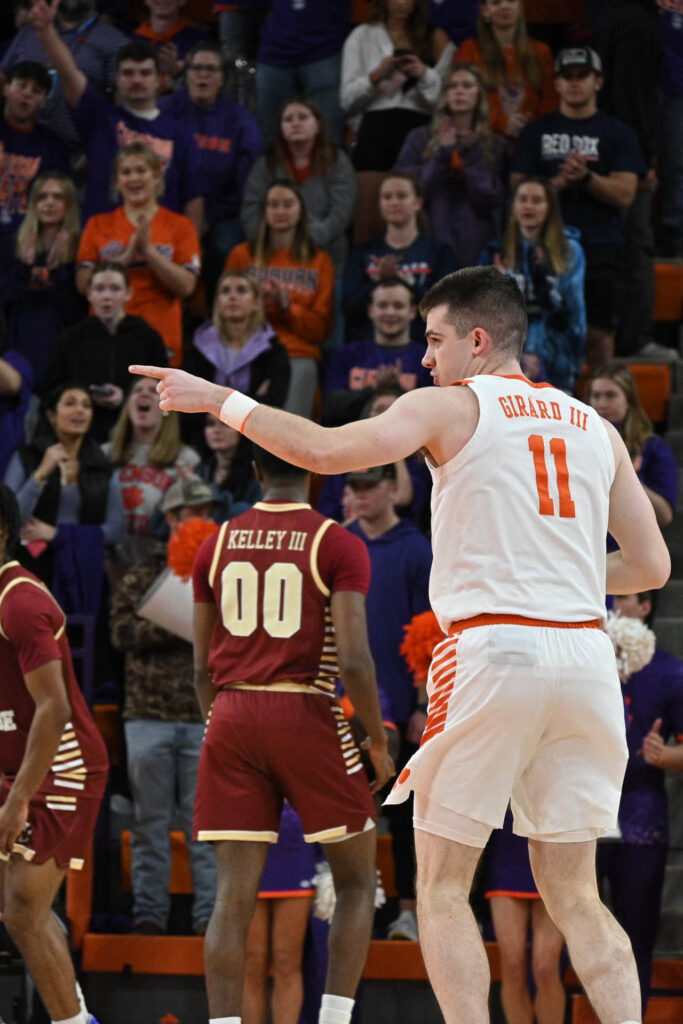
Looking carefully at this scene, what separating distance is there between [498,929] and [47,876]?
2039 millimetres

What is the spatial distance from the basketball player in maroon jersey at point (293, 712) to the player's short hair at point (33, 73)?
6.08 m

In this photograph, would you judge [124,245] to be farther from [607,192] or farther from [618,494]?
[618,494]

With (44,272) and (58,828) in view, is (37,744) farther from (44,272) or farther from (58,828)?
(44,272)

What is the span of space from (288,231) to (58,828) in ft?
17.6

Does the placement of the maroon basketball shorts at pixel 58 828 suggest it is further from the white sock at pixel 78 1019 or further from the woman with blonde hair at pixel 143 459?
the woman with blonde hair at pixel 143 459

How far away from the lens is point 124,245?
33.8 ft

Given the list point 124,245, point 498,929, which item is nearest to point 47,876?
point 498,929

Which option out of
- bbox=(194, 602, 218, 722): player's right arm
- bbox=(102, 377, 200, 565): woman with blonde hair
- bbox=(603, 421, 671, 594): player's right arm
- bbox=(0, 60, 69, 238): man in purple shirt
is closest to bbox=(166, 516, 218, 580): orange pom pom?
bbox=(102, 377, 200, 565): woman with blonde hair

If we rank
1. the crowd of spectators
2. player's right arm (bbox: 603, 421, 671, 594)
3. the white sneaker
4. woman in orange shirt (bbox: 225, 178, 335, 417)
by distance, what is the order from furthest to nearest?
woman in orange shirt (bbox: 225, 178, 335, 417) → the crowd of spectators → the white sneaker → player's right arm (bbox: 603, 421, 671, 594)

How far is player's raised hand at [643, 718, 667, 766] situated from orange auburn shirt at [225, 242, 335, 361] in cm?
408

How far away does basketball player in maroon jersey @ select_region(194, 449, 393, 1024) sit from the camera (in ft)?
19.2

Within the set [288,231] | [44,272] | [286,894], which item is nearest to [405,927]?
[286,894]

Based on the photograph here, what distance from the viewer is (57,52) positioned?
11.0m

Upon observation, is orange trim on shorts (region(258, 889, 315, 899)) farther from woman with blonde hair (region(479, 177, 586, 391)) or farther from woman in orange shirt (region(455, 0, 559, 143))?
woman in orange shirt (region(455, 0, 559, 143))
